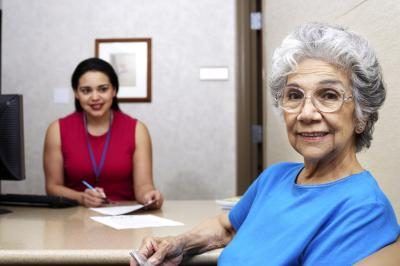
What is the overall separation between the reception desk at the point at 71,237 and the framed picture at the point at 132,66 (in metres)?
1.93

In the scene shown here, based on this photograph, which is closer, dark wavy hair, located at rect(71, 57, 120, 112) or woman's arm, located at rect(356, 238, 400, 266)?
woman's arm, located at rect(356, 238, 400, 266)

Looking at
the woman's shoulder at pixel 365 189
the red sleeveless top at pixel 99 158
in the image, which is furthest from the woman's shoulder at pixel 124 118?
the woman's shoulder at pixel 365 189

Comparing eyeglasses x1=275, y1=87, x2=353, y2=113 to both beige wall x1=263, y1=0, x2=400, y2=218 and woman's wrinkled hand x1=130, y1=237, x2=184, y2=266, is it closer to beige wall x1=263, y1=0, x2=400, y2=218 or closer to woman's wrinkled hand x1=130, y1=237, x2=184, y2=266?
beige wall x1=263, y1=0, x2=400, y2=218

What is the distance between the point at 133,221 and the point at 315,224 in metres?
0.83

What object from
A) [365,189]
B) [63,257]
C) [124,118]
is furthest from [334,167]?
[124,118]

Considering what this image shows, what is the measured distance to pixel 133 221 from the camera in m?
1.66

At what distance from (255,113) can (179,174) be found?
0.76 metres

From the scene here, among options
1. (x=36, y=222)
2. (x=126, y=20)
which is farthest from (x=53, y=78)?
(x=36, y=222)

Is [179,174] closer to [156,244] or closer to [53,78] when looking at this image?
[53,78]

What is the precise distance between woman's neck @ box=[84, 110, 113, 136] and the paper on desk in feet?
2.30

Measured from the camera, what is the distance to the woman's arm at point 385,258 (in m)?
0.85

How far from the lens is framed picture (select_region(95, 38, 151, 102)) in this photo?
3.79 metres

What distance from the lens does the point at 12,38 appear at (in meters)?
3.90

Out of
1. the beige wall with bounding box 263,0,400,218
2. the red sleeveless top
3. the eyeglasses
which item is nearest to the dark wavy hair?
the red sleeveless top
